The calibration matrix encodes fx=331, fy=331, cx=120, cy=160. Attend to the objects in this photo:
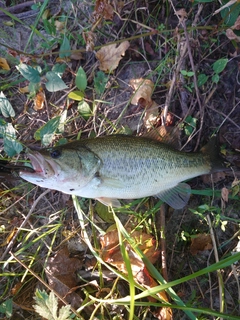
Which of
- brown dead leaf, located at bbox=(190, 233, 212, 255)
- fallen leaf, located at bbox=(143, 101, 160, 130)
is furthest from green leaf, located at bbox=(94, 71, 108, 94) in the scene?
brown dead leaf, located at bbox=(190, 233, 212, 255)

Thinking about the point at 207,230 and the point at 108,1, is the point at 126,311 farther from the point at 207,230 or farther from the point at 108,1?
the point at 108,1

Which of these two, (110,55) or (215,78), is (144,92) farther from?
(215,78)

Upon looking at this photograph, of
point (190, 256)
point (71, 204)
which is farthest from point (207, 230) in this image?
point (71, 204)

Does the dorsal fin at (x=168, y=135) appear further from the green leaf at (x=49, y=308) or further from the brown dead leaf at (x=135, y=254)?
the green leaf at (x=49, y=308)

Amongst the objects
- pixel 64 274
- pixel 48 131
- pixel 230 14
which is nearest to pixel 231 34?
pixel 230 14

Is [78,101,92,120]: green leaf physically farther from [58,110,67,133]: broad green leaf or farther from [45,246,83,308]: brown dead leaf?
[45,246,83,308]: brown dead leaf

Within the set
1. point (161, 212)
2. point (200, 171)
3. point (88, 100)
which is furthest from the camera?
point (88, 100)

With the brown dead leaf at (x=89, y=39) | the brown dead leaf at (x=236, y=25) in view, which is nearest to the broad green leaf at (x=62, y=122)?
the brown dead leaf at (x=89, y=39)
